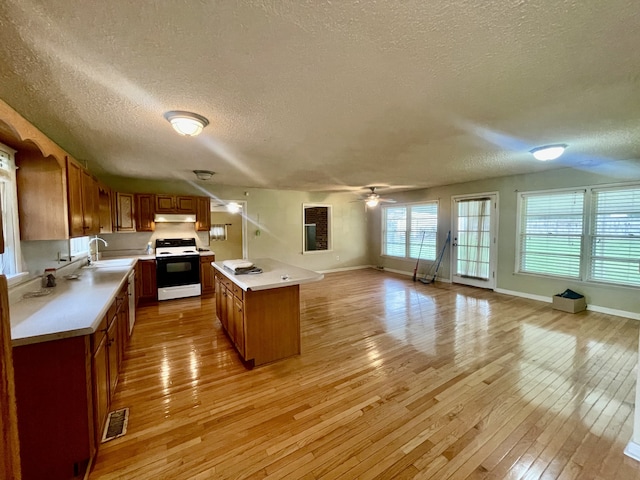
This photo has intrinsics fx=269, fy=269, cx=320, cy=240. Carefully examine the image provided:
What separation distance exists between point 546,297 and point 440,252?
2.24 m

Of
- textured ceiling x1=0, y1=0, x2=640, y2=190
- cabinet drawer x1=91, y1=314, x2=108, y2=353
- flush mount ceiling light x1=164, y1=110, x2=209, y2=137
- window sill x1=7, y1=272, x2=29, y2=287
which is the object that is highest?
textured ceiling x1=0, y1=0, x2=640, y2=190

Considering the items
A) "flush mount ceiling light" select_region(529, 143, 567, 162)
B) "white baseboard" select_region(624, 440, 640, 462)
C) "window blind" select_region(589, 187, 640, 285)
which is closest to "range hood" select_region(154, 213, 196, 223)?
"flush mount ceiling light" select_region(529, 143, 567, 162)

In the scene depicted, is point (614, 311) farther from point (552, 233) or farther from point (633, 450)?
point (633, 450)

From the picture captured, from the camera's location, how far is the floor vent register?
1870 millimetres

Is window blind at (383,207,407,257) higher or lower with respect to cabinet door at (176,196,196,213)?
lower

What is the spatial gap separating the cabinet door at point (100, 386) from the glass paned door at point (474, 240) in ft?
20.8

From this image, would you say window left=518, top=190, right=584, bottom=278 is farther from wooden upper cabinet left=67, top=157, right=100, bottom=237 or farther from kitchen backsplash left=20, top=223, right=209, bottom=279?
wooden upper cabinet left=67, top=157, right=100, bottom=237

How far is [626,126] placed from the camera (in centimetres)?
262

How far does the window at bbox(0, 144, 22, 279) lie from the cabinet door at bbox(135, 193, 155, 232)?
2956mm

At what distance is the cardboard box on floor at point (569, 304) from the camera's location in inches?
168

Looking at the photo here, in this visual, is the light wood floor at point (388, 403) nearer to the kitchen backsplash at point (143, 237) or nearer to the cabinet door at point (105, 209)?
the cabinet door at point (105, 209)

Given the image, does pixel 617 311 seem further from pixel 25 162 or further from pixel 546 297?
pixel 25 162

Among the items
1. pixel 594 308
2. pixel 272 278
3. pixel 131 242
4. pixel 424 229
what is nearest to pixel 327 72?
pixel 272 278

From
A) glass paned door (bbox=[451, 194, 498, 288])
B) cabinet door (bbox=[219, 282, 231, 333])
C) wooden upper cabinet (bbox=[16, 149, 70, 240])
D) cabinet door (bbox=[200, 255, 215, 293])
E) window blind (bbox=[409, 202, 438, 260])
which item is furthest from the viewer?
window blind (bbox=[409, 202, 438, 260])
